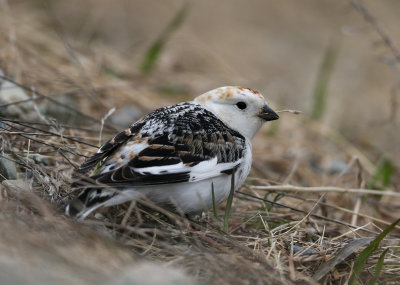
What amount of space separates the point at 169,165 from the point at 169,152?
0.27 feet

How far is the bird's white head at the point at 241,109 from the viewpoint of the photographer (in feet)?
10.9

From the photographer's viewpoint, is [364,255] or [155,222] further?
[155,222]

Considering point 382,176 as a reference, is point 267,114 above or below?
above

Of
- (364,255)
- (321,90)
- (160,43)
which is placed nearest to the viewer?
(364,255)

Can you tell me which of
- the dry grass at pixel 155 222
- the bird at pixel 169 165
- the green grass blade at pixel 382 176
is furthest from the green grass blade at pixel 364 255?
the green grass blade at pixel 382 176

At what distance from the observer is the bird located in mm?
2547

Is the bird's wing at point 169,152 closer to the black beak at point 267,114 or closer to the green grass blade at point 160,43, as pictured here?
the black beak at point 267,114

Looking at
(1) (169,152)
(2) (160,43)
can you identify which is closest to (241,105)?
(1) (169,152)

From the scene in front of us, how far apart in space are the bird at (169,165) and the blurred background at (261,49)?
8.56 feet

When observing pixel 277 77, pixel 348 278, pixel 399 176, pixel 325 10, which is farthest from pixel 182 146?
pixel 325 10

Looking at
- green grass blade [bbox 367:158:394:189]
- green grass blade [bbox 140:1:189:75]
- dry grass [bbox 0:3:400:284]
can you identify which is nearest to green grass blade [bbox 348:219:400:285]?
dry grass [bbox 0:3:400:284]

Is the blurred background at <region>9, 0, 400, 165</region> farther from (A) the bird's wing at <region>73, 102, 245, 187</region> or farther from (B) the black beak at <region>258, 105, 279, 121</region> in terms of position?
(A) the bird's wing at <region>73, 102, 245, 187</region>

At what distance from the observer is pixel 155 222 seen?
2932 mm

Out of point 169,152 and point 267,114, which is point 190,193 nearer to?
point 169,152
